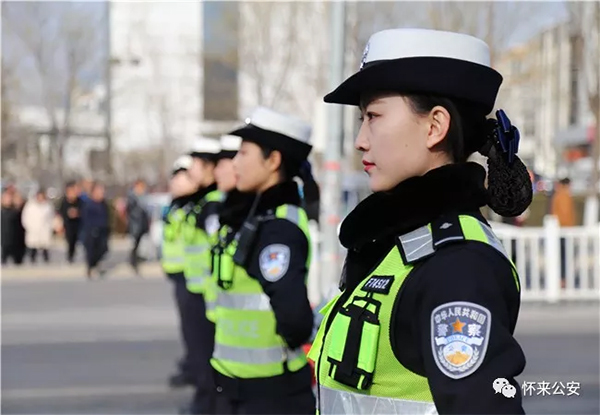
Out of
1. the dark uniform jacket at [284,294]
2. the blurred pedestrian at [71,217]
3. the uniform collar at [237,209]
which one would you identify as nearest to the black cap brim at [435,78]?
the dark uniform jacket at [284,294]

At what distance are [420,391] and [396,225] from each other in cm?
35

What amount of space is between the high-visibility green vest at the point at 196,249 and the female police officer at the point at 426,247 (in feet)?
15.8

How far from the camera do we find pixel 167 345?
1048 cm

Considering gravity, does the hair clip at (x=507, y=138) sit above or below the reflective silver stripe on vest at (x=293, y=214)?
above

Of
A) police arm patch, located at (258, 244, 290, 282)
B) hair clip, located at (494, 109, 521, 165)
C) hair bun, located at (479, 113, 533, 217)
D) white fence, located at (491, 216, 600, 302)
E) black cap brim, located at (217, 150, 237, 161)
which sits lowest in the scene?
white fence, located at (491, 216, 600, 302)

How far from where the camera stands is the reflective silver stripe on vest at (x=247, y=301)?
13.5 feet

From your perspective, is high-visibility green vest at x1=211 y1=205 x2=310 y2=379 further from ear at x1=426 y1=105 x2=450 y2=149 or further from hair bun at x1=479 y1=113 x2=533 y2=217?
ear at x1=426 y1=105 x2=450 y2=149

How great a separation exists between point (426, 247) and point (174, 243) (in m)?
6.60

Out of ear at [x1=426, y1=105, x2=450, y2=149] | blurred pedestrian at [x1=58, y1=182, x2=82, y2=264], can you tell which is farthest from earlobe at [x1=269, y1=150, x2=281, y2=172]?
blurred pedestrian at [x1=58, y1=182, x2=82, y2=264]

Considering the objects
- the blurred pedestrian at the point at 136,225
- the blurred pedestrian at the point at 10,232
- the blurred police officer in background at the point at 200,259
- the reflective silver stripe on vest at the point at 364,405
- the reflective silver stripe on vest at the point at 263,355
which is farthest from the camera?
the blurred pedestrian at the point at 10,232

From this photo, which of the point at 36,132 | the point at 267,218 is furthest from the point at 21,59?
the point at 267,218

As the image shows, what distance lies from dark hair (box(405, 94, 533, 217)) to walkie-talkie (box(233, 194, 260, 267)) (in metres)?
2.01

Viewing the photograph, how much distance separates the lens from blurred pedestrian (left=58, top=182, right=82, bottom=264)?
19844 mm

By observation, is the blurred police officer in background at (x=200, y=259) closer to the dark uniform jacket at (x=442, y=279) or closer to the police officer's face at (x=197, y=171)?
the police officer's face at (x=197, y=171)
